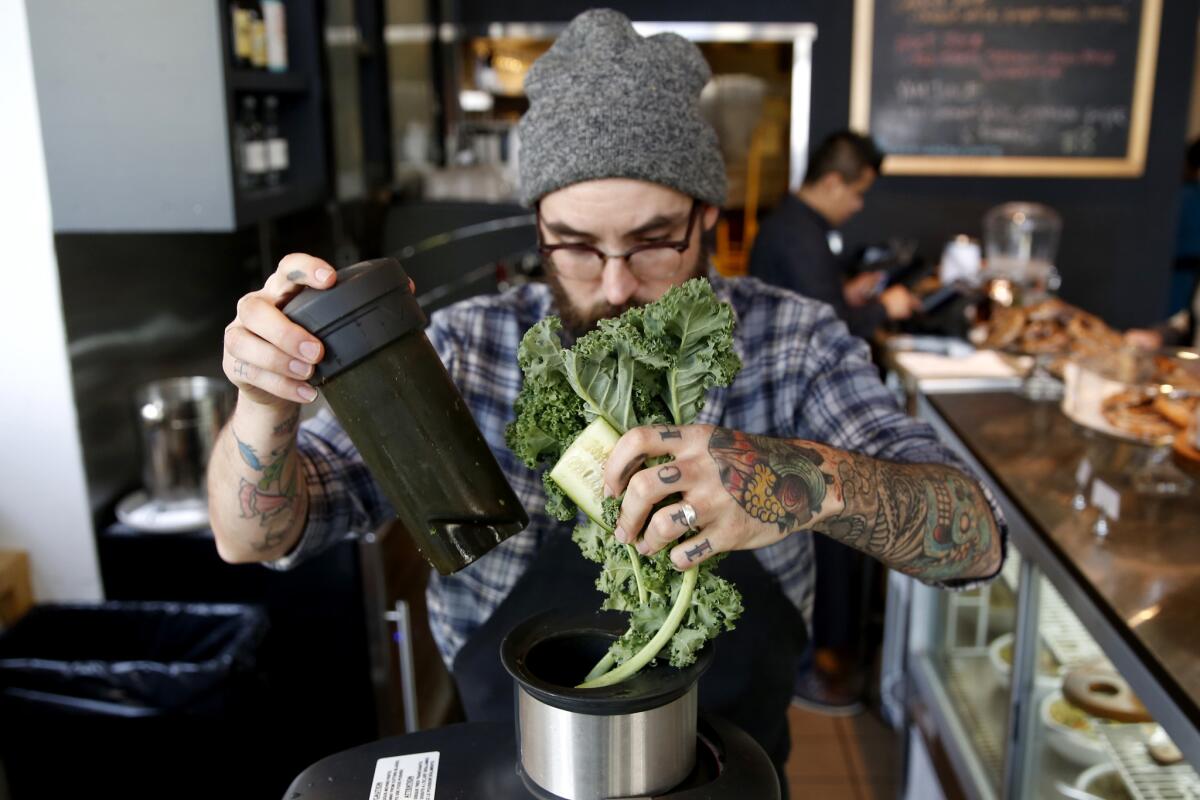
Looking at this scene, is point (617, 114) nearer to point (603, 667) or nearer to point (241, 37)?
point (603, 667)

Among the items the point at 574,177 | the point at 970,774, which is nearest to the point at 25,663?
the point at 574,177

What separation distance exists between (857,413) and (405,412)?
2.24 ft

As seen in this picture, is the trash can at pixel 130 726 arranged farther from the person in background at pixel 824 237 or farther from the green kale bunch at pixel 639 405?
the person in background at pixel 824 237

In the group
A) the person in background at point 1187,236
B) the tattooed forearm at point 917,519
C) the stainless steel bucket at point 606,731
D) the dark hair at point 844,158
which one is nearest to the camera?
the stainless steel bucket at point 606,731

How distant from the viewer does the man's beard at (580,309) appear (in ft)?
4.33

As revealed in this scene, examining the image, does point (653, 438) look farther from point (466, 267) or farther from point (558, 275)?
point (466, 267)

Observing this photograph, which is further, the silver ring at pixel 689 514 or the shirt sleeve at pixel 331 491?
the shirt sleeve at pixel 331 491

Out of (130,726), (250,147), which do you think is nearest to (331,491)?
(130,726)

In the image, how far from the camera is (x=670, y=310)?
0.83 meters

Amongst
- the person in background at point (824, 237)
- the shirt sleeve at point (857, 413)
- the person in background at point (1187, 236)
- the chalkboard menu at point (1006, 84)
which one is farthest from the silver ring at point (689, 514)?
the chalkboard menu at point (1006, 84)

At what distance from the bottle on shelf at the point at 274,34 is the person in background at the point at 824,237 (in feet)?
5.79

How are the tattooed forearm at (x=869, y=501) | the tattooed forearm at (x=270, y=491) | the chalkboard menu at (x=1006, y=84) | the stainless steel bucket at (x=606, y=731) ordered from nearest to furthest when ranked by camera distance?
1. the stainless steel bucket at (x=606, y=731)
2. the tattooed forearm at (x=869, y=501)
3. the tattooed forearm at (x=270, y=491)
4. the chalkboard menu at (x=1006, y=84)

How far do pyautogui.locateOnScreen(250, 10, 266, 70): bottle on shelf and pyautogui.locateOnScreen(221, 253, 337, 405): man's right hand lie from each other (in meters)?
1.53

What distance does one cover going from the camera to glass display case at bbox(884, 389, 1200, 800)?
4.33 feet
